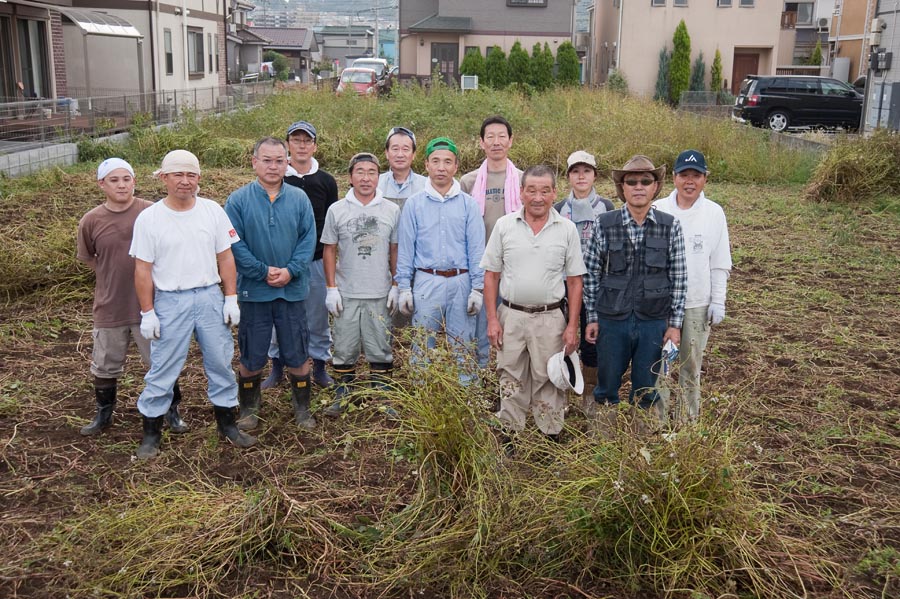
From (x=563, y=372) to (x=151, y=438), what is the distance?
2158 millimetres

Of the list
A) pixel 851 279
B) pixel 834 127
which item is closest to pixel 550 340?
pixel 851 279

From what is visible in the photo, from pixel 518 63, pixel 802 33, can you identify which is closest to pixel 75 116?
pixel 518 63

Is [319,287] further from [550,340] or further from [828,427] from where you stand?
[828,427]

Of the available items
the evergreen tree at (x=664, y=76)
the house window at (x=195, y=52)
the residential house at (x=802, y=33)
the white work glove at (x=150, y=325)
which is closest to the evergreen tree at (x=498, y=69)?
the evergreen tree at (x=664, y=76)

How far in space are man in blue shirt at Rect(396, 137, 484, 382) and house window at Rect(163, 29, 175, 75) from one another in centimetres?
2291

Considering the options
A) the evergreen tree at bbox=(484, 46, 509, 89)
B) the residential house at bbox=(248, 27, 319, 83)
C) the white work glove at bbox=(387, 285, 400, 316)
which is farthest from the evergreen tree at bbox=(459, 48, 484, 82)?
the white work glove at bbox=(387, 285, 400, 316)

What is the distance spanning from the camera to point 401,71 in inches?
1555

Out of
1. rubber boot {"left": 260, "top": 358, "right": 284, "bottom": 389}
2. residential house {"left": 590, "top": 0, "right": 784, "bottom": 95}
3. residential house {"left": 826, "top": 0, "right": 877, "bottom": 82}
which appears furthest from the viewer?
residential house {"left": 590, "top": 0, "right": 784, "bottom": 95}

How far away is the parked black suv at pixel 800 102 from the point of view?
23438 millimetres

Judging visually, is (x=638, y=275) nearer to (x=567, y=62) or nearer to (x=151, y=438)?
(x=151, y=438)

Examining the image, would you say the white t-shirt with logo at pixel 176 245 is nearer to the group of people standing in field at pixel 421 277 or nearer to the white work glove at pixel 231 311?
the group of people standing in field at pixel 421 277

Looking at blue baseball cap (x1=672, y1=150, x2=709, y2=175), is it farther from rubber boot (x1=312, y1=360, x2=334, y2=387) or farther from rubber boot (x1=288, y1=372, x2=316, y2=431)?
rubber boot (x1=312, y1=360, x2=334, y2=387)

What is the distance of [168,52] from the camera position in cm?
2569

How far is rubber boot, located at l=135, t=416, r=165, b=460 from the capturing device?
4.40 m
